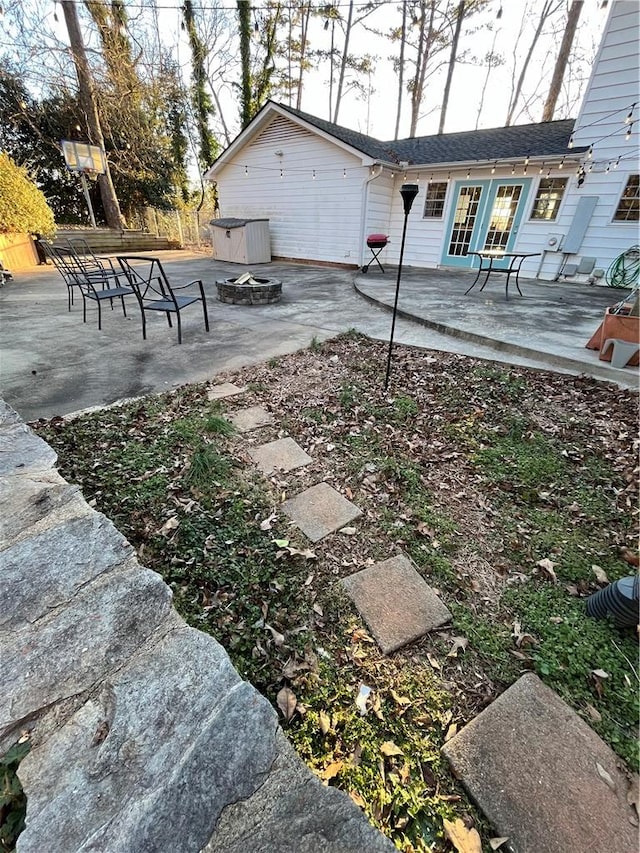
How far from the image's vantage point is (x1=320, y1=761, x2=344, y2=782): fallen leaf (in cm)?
114

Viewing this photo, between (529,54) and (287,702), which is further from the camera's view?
(529,54)

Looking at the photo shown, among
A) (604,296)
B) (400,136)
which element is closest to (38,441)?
(604,296)

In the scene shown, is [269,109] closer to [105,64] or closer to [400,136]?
[105,64]

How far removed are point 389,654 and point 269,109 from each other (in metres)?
13.7

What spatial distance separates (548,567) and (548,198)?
31.8 ft

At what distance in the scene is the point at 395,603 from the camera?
1659 mm

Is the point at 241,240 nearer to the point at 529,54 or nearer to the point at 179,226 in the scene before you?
the point at 179,226

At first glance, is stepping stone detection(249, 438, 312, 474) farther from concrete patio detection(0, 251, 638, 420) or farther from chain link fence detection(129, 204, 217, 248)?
chain link fence detection(129, 204, 217, 248)

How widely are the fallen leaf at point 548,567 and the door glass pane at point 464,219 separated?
997 centimetres

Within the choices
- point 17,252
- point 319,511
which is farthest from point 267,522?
point 17,252

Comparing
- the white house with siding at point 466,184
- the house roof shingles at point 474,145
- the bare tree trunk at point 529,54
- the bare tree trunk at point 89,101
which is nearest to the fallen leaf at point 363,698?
the white house with siding at point 466,184

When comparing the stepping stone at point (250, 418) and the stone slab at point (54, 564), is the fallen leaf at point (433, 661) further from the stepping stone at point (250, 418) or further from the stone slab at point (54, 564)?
the stepping stone at point (250, 418)

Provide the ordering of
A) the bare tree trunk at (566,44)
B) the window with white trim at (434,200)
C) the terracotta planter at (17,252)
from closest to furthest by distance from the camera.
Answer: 1. the terracotta planter at (17,252)
2. the window with white trim at (434,200)
3. the bare tree trunk at (566,44)

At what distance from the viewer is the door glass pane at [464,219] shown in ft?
30.7
